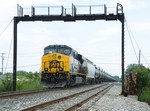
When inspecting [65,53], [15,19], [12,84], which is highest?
[15,19]

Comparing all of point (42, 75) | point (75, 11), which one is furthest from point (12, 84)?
point (75, 11)

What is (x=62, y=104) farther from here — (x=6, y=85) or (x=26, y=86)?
(x=26, y=86)

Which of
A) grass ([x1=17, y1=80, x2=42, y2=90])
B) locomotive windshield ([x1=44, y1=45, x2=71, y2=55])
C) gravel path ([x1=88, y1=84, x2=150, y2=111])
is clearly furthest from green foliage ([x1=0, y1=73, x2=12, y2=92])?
gravel path ([x1=88, y1=84, x2=150, y2=111])

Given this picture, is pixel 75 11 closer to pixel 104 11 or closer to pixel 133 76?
pixel 104 11

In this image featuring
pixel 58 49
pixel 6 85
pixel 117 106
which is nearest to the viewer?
pixel 117 106

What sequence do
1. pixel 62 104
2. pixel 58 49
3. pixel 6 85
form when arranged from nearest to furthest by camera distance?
pixel 62 104 < pixel 6 85 < pixel 58 49

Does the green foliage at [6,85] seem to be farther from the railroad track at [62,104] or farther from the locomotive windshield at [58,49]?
the railroad track at [62,104]

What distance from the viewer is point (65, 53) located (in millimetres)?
29875

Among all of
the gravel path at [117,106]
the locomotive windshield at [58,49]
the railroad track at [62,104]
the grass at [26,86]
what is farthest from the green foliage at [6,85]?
the gravel path at [117,106]

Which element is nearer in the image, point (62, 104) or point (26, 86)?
point (62, 104)

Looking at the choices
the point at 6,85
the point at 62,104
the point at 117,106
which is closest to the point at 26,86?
the point at 6,85

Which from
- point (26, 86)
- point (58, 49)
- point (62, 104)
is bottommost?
point (26, 86)

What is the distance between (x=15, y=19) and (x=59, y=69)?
555 cm

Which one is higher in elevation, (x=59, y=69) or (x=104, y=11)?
(x=104, y=11)
